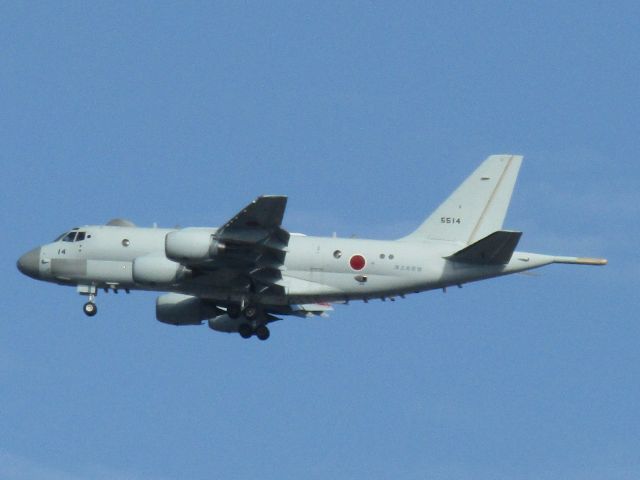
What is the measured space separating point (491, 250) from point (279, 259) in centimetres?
879

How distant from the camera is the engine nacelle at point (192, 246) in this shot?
6688 cm

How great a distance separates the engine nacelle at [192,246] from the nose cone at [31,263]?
9839mm

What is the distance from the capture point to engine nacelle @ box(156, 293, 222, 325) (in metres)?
75.7

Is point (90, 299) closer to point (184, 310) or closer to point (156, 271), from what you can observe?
point (184, 310)

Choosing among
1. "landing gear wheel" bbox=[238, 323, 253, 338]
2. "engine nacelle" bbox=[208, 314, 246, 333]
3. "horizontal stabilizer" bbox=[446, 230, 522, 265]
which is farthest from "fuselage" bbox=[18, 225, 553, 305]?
"engine nacelle" bbox=[208, 314, 246, 333]

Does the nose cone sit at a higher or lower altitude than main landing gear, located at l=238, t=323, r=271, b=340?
higher

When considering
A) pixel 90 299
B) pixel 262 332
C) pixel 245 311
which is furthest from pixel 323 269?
pixel 90 299

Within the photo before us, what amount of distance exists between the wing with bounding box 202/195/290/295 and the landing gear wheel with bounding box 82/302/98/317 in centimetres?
686

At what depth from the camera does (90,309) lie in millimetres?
73562

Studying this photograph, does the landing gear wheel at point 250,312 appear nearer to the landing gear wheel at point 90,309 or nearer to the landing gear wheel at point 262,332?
the landing gear wheel at point 262,332

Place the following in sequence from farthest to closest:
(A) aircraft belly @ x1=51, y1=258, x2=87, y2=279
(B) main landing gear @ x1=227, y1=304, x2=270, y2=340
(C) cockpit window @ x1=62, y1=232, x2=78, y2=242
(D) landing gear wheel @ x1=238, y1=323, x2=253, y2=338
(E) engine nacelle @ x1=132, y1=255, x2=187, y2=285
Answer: (C) cockpit window @ x1=62, y1=232, x2=78, y2=242 → (A) aircraft belly @ x1=51, y1=258, x2=87, y2=279 → (D) landing gear wheel @ x1=238, y1=323, x2=253, y2=338 → (B) main landing gear @ x1=227, y1=304, x2=270, y2=340 → (E) engine nacelle @ x1=132, y1=255, x2=187, y2=285

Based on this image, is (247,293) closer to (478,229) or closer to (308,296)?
(308,296)

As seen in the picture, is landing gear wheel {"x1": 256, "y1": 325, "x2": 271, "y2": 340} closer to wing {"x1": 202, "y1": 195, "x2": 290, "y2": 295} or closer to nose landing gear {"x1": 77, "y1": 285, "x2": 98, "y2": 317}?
wing {"x1": 202, "y1": 195, "x2": 290, "y2": 295}

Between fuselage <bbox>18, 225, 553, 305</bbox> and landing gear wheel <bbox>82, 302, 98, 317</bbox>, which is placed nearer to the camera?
fuselage <bbox>18, 225, 553, 305</bbox>
